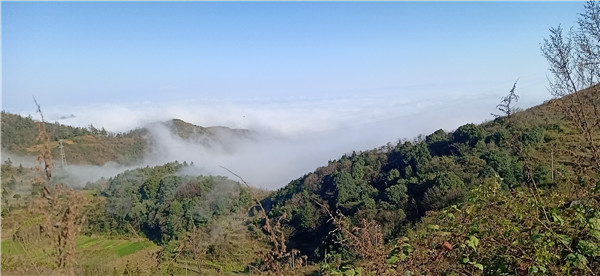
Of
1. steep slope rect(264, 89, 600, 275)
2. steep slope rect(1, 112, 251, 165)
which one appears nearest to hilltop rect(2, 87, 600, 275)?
steep slope rect(264, 89, 600, 275)

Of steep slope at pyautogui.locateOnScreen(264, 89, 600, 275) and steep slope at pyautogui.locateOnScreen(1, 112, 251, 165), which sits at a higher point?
steep slope at pyautogui.locateOnScreen(1, 112, 251, 165)

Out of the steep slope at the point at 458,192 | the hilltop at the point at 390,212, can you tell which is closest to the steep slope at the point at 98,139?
the hilltop at the point at 390,212

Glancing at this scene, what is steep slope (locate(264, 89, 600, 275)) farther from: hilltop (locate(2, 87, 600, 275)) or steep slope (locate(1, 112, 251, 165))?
steep slope (locate(1, 112, 251, 165))

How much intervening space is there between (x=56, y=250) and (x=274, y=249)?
147cm

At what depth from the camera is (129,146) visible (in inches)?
2366

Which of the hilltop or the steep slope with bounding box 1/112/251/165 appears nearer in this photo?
the hilltop

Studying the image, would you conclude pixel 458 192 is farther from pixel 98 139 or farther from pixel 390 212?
pixel 98 139

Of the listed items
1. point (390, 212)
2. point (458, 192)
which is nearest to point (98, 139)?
point (390, 212)

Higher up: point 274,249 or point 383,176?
point 274,249

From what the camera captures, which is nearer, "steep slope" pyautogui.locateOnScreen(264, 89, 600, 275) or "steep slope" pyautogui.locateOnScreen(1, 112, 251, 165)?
"steep slope" pyautogui.locateOnScreen(264, 89, 600, 275)

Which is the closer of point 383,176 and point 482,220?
point 482,220

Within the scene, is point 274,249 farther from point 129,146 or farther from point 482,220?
point 129,146

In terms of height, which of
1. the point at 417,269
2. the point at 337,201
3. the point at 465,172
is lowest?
the point at 337,201

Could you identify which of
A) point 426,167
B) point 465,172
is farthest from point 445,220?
point 426,167
